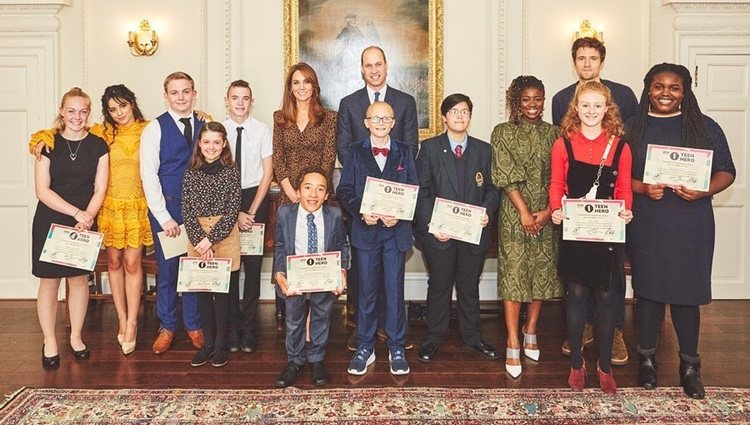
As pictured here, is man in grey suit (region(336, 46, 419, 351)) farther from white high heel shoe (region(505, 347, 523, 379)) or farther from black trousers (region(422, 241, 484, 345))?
white high heel shoe (region(505, 347, 523, 379))

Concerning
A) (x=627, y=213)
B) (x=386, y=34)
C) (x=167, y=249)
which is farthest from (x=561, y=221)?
(x=386, y=34)

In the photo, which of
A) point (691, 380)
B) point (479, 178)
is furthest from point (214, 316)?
point (691, 380)

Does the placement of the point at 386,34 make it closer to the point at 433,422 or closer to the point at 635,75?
the point at 635,75

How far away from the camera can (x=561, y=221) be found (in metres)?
3.23

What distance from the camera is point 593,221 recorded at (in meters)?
3.10

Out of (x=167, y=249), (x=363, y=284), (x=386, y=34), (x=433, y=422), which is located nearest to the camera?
(x=433, y=422)

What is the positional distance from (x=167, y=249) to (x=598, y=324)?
262 cm

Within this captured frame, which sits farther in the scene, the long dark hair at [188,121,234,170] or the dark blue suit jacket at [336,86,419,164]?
the dark blue suit jacket at [336,86,419,164]

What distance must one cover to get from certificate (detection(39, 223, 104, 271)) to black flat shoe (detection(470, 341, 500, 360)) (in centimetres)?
244

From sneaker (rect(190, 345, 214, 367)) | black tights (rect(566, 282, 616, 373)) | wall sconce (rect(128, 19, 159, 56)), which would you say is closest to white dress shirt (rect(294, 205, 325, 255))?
sneaker (rect(190, 345, 214, 367))

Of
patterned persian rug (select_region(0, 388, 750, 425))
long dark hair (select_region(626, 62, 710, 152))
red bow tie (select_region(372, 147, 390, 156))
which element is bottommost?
patterned persian rug (select_region(0, 388, 750, 425))

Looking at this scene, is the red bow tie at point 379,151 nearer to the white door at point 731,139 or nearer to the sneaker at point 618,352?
the sneaker at point 618,352

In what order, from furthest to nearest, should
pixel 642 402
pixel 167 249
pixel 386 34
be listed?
pixel 386 34
pixel 167 249
pixel 642 402

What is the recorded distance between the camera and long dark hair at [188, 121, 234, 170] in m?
3.57
